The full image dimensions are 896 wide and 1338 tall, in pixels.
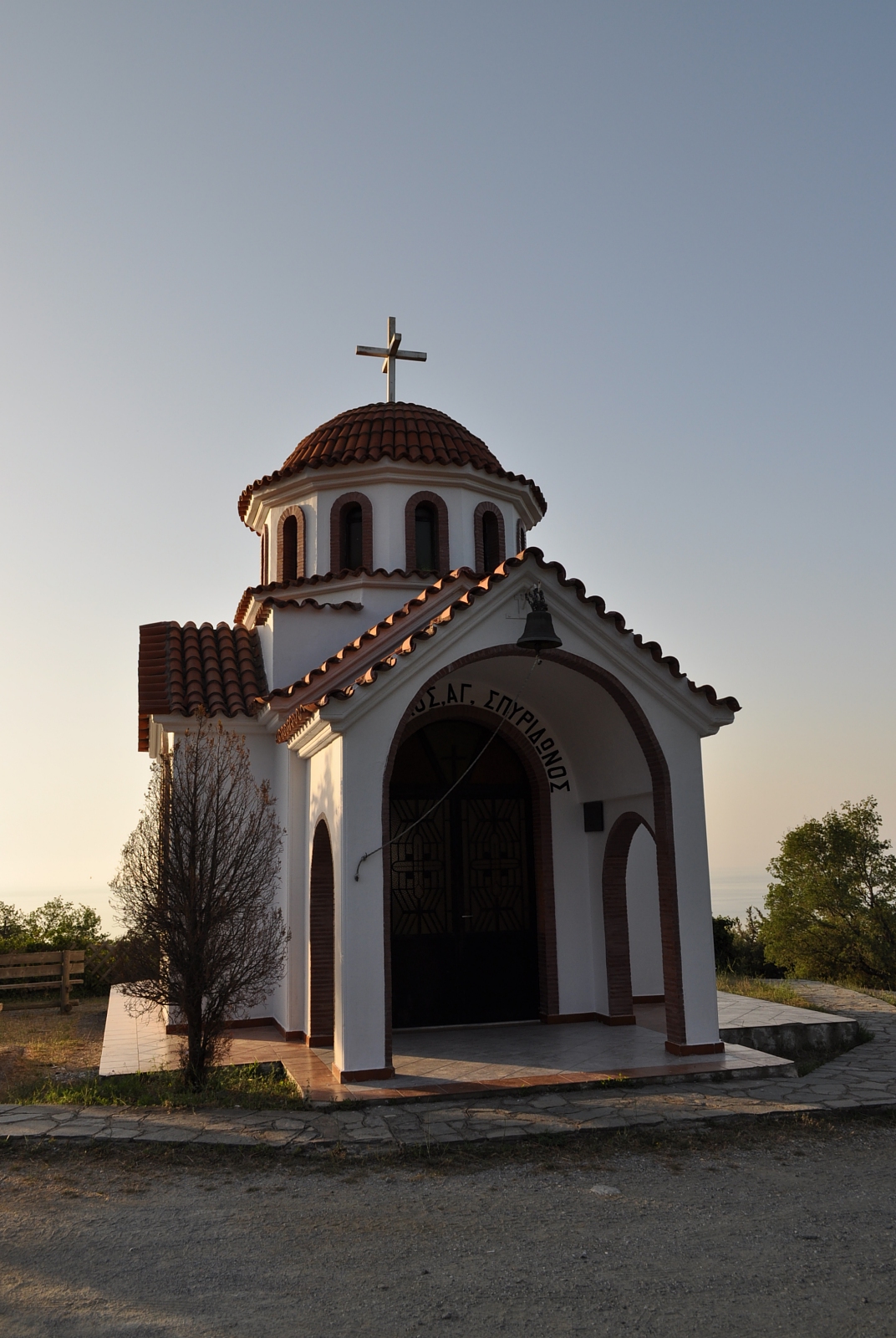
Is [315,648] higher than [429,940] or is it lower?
higher

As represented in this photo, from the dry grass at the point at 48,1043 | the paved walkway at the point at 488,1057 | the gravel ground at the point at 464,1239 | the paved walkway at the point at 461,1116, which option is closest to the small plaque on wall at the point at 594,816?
the paved walkway at the point at 488,1057

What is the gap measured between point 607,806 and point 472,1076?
3990 millimetres

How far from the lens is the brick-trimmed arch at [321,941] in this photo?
10.7 m

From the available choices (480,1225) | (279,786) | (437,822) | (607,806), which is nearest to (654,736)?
(607,806)

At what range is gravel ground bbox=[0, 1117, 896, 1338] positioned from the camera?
4.63 m

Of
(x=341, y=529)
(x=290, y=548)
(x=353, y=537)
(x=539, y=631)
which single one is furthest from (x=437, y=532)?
(x=539, y=631)

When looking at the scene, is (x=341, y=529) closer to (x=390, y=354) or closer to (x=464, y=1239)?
(x=390, y=354)

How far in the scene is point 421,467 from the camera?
15.0m

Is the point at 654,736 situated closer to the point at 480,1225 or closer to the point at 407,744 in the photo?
the point at 407,744

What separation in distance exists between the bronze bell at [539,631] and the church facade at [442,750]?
3 cm

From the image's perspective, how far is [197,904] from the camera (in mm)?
9219

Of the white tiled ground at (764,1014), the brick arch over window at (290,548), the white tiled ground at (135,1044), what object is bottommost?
the white tiled ground at (135,1044)

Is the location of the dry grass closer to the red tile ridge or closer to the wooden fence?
the wooden fence

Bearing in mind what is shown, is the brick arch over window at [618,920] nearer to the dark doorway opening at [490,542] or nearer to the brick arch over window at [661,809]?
the brick arch over window at [661,809]
